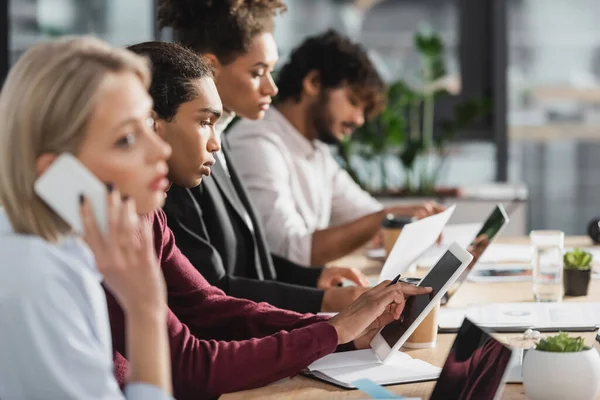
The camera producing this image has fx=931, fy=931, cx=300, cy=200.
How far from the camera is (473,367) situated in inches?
48.5

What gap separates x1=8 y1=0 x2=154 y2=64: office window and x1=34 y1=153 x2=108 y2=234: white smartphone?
13.1 feet

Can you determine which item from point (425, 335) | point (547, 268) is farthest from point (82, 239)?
→ point (547, 268)

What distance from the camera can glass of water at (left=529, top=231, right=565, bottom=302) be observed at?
2098 millimetres

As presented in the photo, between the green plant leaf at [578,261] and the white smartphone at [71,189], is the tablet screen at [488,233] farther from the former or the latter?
the white smartphone at [71,189]

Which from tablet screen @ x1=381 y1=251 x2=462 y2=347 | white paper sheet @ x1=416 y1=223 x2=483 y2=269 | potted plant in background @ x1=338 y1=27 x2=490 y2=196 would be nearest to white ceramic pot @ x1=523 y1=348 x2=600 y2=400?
tablet screen @ x1=381 y1=251 x2=462 y2=347

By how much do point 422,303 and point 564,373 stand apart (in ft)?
0.99

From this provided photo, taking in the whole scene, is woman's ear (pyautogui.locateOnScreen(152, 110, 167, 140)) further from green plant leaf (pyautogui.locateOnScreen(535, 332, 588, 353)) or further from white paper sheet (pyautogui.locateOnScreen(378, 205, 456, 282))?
green plant leaf (pyautogui.locateOnScreen(535, 332, 588, 353))

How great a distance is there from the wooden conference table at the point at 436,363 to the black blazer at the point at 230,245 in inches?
15.2

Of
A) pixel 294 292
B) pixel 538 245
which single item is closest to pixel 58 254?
pixel 294 292

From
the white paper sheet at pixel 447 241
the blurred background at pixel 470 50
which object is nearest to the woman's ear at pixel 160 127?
the white paper sheet at pixel 447 241

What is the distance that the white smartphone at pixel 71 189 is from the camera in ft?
3.22

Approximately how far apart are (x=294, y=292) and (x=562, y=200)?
12.6 ft

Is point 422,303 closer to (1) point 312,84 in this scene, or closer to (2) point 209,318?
(2) point 209,318

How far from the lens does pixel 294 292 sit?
2.08 m
